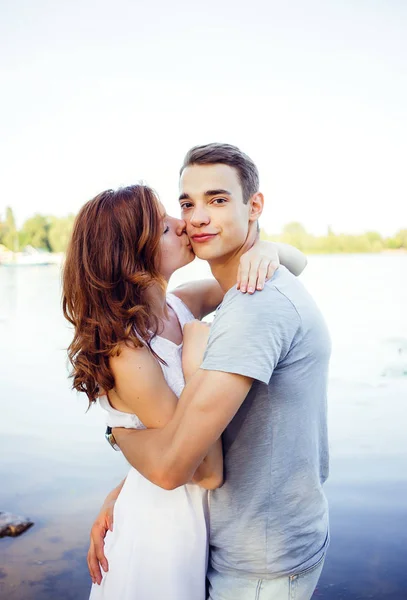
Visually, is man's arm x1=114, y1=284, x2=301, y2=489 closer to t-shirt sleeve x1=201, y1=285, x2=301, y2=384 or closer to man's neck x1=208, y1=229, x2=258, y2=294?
t-shirt sleeve x1=201, y1=285, x2=301, y2=384

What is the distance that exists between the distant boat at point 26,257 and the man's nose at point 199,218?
58.9 ft

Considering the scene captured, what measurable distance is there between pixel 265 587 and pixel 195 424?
1.63 ft

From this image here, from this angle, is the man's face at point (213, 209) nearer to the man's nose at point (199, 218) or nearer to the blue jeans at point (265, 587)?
the man's nose at point (199, 218)

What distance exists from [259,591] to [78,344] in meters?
0.75

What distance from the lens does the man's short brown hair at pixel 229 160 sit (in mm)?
1712

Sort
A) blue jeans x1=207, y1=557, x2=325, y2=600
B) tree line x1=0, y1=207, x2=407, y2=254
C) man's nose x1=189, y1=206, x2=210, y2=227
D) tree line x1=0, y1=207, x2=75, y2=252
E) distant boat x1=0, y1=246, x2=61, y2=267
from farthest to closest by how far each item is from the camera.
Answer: distant boat x1=0, y1=246, x2=61, y2=267 → tree line x1=0, y1=207, x2=75, y2=252 → tree line x1=0, y1=207, x2=407, y2=254 → man's nose x1=189, y1=206, x2=210, y2=227 → blue jeans x1=207, y1=557, x2=325, y2=600

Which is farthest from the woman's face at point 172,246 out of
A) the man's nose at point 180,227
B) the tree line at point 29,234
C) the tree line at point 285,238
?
the tree line at point 29,234

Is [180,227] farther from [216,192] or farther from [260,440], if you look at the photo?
[260,440]

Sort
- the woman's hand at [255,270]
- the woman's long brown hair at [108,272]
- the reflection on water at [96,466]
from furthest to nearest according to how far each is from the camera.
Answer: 1. the reflection on water at [96,466]
2. the woman's long brown hair at [108,272]
3. the woman's hand at [255,270]

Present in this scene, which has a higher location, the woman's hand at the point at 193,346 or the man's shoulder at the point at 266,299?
the man's shoulder at the point at 266,299

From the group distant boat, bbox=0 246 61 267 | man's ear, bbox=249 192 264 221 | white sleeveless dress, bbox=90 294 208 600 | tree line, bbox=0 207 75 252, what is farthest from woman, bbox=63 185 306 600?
distant boat, bbox=0 246 61 267

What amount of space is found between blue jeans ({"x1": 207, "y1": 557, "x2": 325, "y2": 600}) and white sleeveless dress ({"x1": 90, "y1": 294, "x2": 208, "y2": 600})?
56 millimetres

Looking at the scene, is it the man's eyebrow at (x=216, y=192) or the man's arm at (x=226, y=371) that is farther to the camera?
the man's eyebrow at (x=216, y=192)

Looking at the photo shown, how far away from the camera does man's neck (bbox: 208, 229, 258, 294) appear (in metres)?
1.78
